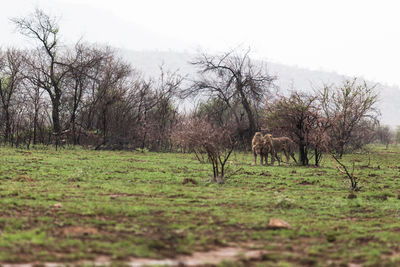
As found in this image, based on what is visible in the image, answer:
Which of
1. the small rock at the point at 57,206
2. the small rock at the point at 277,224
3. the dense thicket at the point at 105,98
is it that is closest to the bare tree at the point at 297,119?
the dense thicket at the point at 105,98

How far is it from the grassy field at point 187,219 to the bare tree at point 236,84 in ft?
96.0

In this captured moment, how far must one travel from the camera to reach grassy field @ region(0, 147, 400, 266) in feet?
22.9

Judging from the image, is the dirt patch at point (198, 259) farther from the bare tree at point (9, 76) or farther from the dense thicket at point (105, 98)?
the bare tree at point (9, 76)

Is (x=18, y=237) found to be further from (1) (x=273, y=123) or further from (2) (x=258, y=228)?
(1) (x=273, y=123)

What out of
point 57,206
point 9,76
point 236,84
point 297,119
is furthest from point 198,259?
point 9,76

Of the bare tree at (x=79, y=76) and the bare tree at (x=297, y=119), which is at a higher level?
the bare tree at (x=79, y=76)

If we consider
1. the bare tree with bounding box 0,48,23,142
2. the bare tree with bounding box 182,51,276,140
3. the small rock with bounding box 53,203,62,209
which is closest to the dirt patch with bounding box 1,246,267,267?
the small rock with bounding box 53,203,62,209

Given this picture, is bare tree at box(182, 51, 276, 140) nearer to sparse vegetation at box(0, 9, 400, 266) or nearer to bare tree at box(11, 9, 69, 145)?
bare tree at box(11, 9, 69, 145)

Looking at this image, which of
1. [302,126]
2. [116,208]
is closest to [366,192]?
[116,208]

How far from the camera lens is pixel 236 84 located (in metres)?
46.2

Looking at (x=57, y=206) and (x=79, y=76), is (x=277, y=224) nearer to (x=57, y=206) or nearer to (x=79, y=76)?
(x=57, y=206)

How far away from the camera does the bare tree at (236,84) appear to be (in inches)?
1789

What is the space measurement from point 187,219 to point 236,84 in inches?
1471

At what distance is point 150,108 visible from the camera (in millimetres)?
46406
